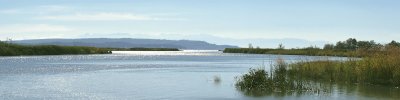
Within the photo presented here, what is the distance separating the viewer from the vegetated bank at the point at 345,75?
22.5m

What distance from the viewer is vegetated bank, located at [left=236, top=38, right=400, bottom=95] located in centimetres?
2249

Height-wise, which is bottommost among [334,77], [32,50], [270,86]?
[270,86]

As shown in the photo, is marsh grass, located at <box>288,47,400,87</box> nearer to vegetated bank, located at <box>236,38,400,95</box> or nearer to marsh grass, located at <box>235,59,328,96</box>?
vegetated bank, located at <box>236,38,400,95</box>

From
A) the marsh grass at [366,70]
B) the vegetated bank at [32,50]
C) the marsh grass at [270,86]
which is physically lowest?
the marsh grass at [270,86]

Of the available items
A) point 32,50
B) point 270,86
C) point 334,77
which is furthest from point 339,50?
point 270,86

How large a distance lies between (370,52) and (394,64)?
3216mm

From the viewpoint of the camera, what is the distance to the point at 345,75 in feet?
84.3

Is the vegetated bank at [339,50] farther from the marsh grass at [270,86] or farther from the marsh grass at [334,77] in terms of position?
the marsh grass at [270,86]

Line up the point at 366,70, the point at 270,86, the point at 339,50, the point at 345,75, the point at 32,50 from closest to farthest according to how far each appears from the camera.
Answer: the point at 270,86 < the point at 366,70 < the point at 345,75 < the point at 339,50 < the point at 32,50

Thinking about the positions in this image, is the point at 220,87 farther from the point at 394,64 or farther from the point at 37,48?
the point at 37,48

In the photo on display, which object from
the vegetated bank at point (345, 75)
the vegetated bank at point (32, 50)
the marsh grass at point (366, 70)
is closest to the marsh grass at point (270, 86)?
the vegetated bank at point (345, 75)

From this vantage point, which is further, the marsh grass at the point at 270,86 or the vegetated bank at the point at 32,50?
the vegetated bank at the point at 32,50

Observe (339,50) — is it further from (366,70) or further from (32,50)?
(366,70)

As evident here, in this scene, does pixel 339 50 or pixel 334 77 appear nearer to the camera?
pixel 334 77
